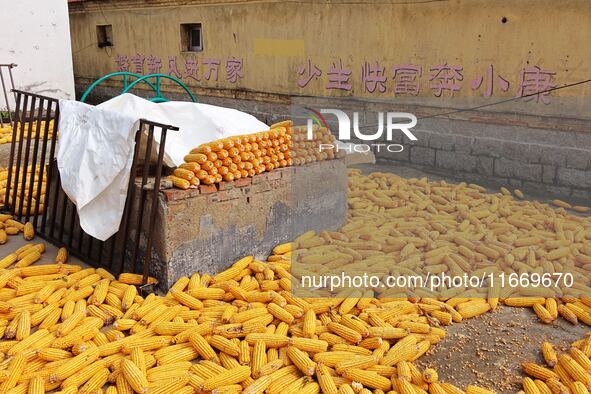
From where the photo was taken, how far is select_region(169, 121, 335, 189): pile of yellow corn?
4.89m

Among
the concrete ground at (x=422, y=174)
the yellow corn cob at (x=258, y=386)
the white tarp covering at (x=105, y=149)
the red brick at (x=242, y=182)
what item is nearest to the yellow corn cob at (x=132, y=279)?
the white tarp covering at (x=105, y=149)

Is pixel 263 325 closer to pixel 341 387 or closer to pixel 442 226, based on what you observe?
pixel 341 387

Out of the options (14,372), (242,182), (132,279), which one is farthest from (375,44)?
(14,372)

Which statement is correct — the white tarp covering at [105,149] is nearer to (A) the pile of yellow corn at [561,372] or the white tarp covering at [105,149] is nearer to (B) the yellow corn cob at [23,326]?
(B) the yellow corn cob at [23,326]

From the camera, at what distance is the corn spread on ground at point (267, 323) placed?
3592mm

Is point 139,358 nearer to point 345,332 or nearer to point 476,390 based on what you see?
point 345,332

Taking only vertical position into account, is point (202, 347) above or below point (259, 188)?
below

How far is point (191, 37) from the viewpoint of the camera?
15547 millimetres

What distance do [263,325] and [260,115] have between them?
9.80 metres

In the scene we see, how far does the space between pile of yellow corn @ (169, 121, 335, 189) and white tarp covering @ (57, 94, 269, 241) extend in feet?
1.08

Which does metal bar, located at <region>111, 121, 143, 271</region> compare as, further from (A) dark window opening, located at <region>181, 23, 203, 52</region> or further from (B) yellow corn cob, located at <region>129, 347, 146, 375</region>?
(A) dark window opening, located at <region>181, 23, 203, 52</region>

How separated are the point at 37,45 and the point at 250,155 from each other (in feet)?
32.1

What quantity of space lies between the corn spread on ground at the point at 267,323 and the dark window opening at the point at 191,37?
10.4m

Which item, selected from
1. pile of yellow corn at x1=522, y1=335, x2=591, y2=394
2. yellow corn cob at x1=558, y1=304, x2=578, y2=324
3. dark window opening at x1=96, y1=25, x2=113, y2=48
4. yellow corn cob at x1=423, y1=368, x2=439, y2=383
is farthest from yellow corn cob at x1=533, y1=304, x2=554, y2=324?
dark window opening at x1=96, y1=25, x2=113, y2=48
